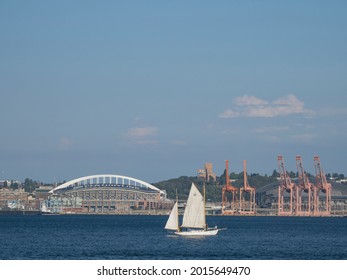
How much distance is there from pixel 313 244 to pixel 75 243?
81.7 feet

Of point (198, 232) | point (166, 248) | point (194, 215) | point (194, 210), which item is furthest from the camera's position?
point (194, 215)

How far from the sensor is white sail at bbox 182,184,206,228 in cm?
9812

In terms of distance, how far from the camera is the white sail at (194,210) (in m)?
98.1

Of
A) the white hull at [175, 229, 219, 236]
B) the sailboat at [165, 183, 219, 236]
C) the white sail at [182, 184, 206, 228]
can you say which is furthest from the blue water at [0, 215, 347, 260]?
the white sail at [182, 184, 206, 228]

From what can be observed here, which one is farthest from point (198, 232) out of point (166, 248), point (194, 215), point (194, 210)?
point (166, 248)

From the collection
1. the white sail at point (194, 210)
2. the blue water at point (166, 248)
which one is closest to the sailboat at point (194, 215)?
the white sail at point (194, 210)

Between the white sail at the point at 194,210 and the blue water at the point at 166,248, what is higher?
the white sail at the point at 194,210

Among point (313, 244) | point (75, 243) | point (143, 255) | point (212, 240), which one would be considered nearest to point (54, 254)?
point (143, 255)

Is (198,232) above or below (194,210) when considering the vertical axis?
below

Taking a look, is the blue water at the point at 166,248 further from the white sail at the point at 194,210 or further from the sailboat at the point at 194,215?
the white sail at the point at 194,210

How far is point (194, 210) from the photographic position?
99.0m

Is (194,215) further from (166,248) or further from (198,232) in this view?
(166,248)

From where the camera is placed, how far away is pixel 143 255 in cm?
7550
